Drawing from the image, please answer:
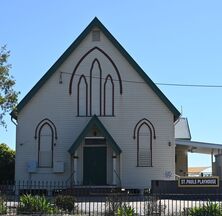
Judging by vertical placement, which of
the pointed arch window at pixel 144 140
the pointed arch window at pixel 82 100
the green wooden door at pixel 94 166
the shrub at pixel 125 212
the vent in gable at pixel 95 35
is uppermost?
the vent in gable at pixel 95 35

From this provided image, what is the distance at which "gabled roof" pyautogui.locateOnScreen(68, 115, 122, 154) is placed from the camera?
32450 mm

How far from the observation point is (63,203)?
20.4 meters

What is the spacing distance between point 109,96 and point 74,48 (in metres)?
3.55

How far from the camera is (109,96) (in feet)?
111

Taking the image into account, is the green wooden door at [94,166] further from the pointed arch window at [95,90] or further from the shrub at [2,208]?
the shrub at [2,208]

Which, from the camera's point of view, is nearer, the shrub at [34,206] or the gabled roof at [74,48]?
the shrub at [34,206]

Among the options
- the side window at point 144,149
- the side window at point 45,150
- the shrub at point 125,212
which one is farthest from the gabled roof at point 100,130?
the shrub at point 125,212

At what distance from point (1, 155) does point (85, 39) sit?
10137 mm

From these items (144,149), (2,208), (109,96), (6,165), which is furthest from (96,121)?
(2,208)

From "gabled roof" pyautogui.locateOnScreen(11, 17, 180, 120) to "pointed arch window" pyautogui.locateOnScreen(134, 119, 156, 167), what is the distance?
1669mm

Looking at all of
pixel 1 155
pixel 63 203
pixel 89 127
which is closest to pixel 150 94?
pixel 89 127

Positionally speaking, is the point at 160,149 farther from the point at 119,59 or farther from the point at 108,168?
the point at 119,59

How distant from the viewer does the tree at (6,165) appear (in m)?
38.0

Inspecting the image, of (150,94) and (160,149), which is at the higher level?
(150,94)
